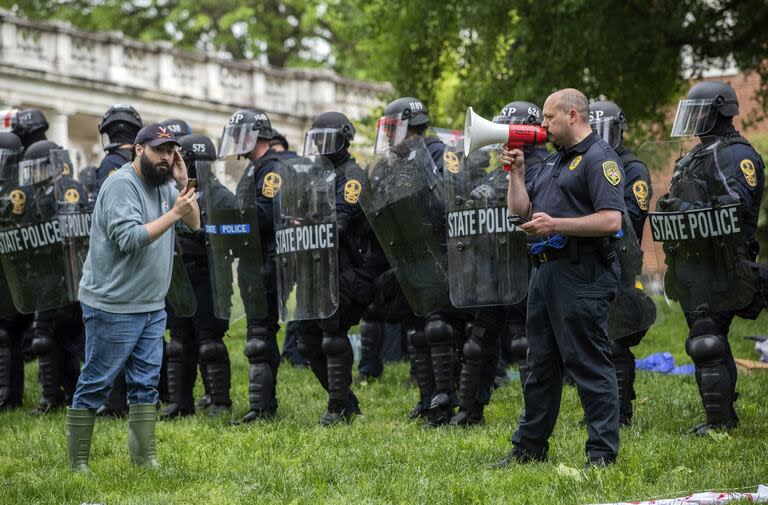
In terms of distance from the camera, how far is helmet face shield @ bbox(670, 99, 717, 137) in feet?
24.9

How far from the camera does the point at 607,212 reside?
6.05 metres

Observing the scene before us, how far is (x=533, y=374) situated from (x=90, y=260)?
2583 mm

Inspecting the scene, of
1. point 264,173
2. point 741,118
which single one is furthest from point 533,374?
point 741,118

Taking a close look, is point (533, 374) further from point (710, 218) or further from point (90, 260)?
point (90, 260)

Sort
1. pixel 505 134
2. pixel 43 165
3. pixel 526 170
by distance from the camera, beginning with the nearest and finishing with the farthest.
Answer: pixel 505 134
pixel 526 170
pixel 43 165

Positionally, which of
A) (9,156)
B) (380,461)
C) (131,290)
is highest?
(9,156)

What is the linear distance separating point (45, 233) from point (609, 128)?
433 cm

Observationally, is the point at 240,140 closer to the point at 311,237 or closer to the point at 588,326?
the point at 311,237

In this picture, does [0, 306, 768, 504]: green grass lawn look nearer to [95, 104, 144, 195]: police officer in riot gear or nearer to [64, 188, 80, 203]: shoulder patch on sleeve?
[64, 188, 80, 203]: shoulder patch on sleeve

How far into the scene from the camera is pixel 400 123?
27.8 feet

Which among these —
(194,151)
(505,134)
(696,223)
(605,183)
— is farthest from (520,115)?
(194,151)

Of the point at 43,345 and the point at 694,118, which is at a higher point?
the point at 694,118

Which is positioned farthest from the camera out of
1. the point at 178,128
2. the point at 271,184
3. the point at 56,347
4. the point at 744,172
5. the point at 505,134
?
the point at 56,347

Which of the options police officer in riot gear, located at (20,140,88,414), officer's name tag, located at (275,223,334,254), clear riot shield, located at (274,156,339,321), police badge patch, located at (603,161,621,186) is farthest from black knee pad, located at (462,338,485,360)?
police officer in riot gear, located at (20,140,88,414)
